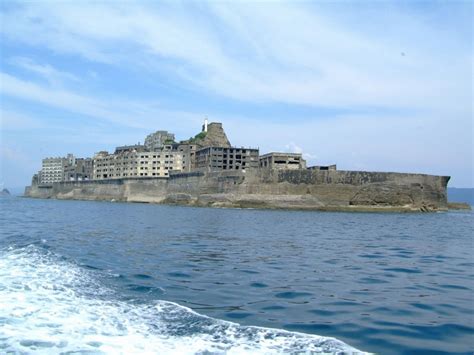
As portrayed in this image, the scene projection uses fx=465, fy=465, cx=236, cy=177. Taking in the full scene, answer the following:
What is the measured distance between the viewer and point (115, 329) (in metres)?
5.81

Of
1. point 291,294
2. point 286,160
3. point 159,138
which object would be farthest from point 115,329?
point 159,138

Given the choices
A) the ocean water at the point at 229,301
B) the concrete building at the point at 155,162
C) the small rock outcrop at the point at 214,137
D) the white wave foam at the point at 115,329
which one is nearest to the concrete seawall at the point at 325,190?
the concrete building at the point at 155,162

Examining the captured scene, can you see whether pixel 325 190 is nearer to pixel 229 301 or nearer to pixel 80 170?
pixel 229 301

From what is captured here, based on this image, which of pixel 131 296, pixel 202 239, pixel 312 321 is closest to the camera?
pixel 312 321

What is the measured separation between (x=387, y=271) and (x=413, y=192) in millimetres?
46770

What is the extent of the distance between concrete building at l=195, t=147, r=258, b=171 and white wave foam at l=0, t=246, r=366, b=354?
65.0 metres

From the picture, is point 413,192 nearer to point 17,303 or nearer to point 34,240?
point 34,240

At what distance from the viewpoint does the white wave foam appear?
5.15 m

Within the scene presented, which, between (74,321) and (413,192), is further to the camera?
(413,192)

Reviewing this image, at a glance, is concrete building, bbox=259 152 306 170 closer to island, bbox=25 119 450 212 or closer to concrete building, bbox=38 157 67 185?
island, bbox=25 119 450 212

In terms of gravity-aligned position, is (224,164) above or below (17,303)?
above

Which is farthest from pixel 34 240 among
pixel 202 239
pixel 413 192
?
pixel 413 192

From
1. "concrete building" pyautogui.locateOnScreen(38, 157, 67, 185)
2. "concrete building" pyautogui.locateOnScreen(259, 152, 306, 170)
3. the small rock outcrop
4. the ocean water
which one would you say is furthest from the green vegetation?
the ocean water

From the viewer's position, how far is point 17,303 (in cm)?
677
